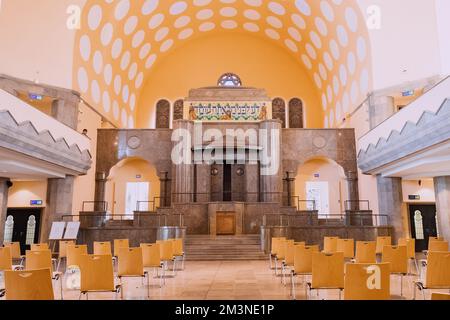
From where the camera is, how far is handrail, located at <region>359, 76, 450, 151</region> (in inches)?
395

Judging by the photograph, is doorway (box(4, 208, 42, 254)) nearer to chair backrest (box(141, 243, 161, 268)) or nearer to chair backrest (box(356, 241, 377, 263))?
chair backrest (box(141, 243, 161, 268))

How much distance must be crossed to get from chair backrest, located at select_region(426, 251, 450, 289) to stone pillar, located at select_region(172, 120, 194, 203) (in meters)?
14.4

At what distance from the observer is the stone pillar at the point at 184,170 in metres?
18.8

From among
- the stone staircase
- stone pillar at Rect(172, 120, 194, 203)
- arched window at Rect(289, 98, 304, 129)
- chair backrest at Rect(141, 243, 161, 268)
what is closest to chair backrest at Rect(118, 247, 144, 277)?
chair backrest at Rect(141, 243, 161, 268)

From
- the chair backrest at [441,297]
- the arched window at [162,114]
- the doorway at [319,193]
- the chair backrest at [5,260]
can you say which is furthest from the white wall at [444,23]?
the arched window at [162,114]

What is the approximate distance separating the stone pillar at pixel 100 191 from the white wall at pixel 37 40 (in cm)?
522

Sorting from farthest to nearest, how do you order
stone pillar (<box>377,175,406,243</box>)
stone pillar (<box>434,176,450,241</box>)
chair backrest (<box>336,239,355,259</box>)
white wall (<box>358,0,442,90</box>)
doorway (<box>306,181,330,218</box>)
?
doorway (<box>306,181,330,218</box>) < stone pillar (<box>377,175,406,243</box>) < white wall (<box>358,0,442,90</box>) < stone pillar (<box>434,176,450,241</box>) < chair backrest (<box>336,239,355,259</box>)

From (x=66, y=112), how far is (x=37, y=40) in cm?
309

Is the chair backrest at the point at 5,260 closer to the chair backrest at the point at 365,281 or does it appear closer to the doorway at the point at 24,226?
the chair backrest at the point at 365,281

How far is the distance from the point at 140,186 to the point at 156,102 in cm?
649

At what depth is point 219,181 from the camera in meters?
20.8

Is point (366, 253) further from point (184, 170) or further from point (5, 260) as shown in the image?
point (184, 170)

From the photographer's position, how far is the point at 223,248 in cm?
1369
